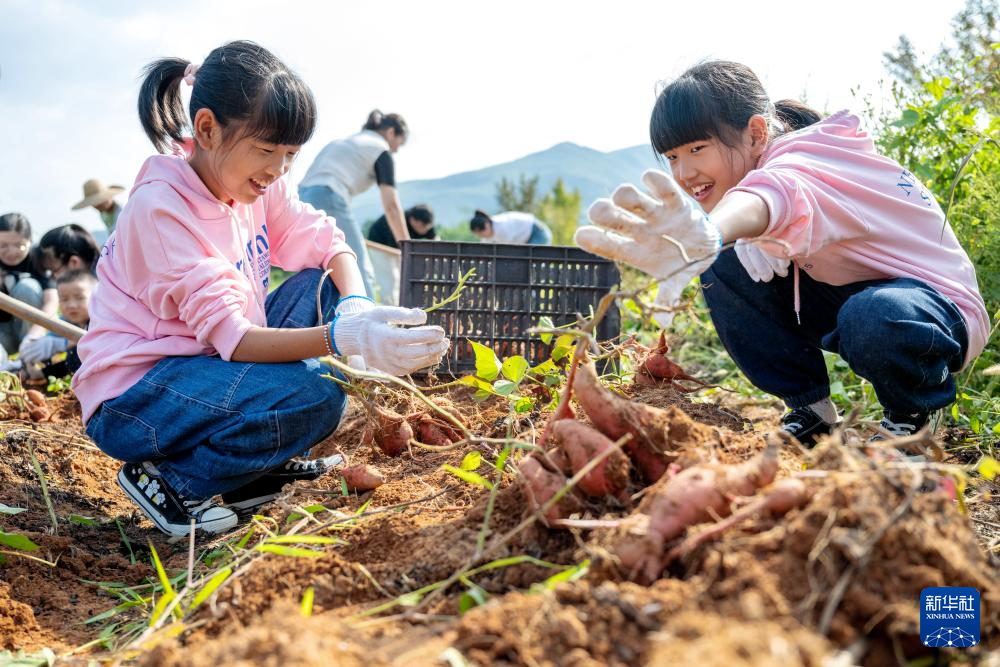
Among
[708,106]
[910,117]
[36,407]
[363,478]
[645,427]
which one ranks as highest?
[910,117]

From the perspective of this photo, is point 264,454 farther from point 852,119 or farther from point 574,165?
point 574,165

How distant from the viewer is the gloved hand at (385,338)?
1765 millimetres

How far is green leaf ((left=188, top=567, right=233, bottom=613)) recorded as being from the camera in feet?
3.63

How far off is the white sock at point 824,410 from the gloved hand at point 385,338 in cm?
104

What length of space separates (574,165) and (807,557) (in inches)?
1486

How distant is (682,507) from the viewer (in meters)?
0.94

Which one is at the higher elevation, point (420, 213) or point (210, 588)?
point (420, 213)

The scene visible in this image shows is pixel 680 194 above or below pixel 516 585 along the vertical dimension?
above

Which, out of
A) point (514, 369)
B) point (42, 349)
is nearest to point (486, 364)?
point (514, 369)

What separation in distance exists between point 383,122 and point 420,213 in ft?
5.63

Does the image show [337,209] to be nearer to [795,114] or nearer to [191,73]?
[191,73]

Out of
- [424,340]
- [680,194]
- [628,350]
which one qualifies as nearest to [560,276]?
[628,350]

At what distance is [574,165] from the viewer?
3747 cm

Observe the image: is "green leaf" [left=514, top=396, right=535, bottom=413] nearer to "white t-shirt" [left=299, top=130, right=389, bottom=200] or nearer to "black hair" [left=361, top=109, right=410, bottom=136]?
"white t-shirt" [left=299, top=130, right=389, bottom=200]
